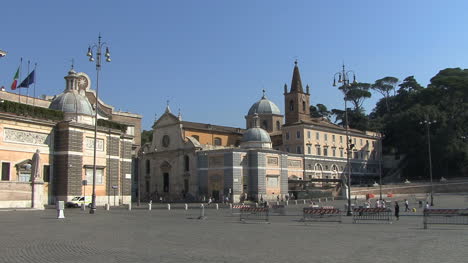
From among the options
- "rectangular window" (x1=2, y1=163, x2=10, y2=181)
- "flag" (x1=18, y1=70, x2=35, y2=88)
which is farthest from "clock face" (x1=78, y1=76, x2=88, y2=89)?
"rectangular window" (x1=2, y1=163, x2=10, y2=181)

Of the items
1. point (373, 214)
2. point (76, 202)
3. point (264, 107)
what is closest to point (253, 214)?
point (373, 214)

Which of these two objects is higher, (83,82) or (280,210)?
(83,82)

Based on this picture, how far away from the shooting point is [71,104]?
4850 centimetres

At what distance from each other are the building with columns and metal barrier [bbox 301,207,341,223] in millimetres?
21114

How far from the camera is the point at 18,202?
3569 cm

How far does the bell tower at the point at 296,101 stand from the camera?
86250 millimetres

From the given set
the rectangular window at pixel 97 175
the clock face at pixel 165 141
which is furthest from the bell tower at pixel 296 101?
the rectangular window at pixel 97 175

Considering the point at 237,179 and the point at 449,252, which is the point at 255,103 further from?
the point at 449,252

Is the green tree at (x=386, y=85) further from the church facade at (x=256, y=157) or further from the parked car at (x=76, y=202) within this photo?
the parked car at (x=76, y=202)

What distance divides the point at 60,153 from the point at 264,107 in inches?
1853

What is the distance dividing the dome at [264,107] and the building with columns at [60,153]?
3689cm

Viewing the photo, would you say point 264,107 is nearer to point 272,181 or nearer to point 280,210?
point 272,181

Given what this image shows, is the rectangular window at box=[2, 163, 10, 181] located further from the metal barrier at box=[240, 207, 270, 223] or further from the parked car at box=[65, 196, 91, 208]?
the metal barrier at box=[240, 207, 270, 223]

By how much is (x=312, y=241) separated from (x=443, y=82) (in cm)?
7710
